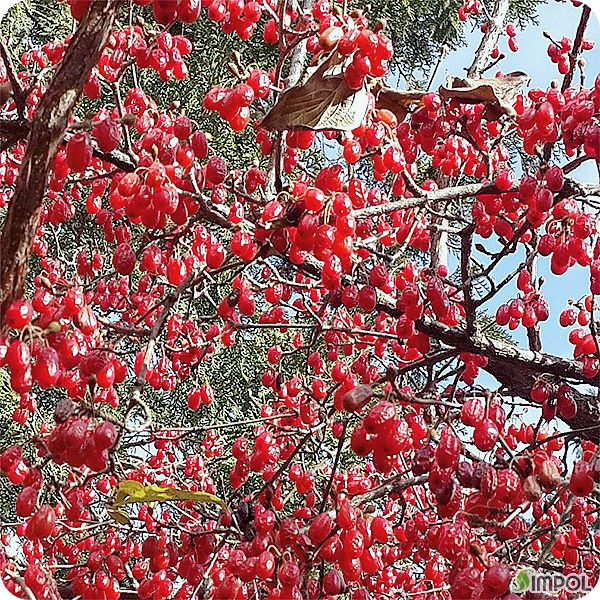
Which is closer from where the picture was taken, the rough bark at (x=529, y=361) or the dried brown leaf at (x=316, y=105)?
the dried brown leaf at (x=316, y=105)

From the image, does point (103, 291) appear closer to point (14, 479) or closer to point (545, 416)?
point (14, 479)

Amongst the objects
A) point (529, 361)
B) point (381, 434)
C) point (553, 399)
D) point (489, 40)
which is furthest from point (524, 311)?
point (489, 40)

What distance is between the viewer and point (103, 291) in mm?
3189

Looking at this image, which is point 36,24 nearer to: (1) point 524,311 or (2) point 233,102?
(2) point 233,102

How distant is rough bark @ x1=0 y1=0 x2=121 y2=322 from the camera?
964 mm

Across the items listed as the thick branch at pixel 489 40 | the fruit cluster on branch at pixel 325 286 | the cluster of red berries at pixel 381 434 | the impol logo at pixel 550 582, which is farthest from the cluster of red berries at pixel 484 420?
the thick branch at pixel 489 40

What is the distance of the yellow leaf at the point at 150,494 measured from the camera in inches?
59.4

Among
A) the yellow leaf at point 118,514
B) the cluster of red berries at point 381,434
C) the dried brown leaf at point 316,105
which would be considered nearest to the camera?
the cluster of red berries at point 381,434

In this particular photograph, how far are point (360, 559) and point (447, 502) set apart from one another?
341mm

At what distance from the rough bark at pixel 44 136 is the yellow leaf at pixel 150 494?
64 cm

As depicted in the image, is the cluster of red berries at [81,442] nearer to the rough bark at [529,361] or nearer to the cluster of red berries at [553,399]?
the rough bark at [529,361]

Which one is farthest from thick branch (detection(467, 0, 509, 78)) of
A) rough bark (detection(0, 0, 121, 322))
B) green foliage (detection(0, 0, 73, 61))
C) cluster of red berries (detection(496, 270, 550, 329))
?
green foliage (detection(0, 0, 73, 61))

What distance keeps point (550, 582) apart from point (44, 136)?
2.00 meters

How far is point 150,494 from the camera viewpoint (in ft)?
5.10
